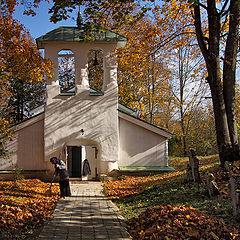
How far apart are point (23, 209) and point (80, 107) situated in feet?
27.4

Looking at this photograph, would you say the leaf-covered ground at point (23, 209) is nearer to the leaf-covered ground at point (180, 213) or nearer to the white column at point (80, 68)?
the leaf-covered ground at point (180, 213)

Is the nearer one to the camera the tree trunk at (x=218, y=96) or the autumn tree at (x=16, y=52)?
the tree trunk at (x=218, y=96)

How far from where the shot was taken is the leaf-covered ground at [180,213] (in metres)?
5.64

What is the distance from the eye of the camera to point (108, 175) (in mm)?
16609

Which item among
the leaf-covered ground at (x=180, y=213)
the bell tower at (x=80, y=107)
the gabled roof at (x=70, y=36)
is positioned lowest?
the leaf-covered ground at (x=180, y=213)

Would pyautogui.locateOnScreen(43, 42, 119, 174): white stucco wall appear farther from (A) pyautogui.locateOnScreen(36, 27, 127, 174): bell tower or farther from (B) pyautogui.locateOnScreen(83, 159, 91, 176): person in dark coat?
(B) pyautogui.locateOnScreen(83, 159, 91, 176): person in dark coat

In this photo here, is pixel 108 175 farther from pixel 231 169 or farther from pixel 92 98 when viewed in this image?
pixel 231 169

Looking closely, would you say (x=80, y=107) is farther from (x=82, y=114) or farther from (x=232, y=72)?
(x=232, y=72)

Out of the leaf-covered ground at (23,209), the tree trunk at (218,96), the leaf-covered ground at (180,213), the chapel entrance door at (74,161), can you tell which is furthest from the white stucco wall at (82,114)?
the tree trunk at (218,96)

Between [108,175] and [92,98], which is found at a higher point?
[92,98]

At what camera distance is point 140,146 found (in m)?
17.6

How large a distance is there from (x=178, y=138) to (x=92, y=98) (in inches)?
586

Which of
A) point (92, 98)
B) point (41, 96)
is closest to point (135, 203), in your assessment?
point (92, 98)

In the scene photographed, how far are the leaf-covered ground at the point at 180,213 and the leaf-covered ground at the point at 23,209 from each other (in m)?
2.44
